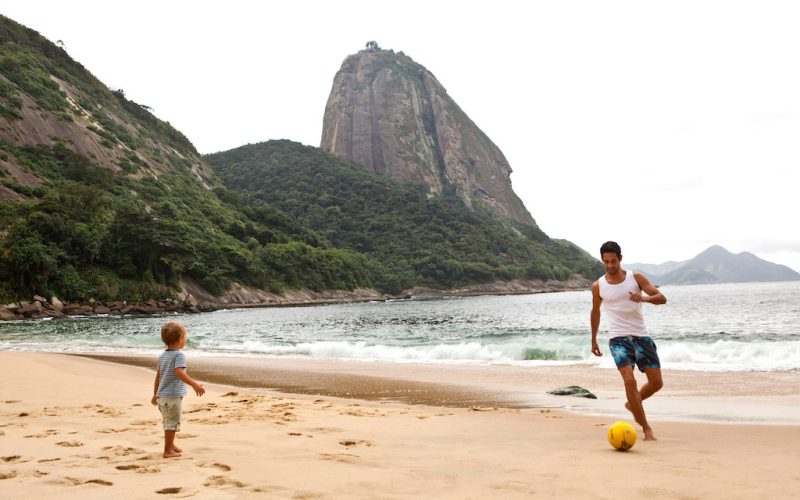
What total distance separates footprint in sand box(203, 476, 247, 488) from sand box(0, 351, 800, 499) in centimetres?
1

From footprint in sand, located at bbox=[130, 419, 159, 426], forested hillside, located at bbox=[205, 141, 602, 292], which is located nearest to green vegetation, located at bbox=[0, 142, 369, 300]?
forested hillside, located at bbox=[205, 141, 602, 292]

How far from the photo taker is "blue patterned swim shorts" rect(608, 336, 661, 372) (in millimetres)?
6250

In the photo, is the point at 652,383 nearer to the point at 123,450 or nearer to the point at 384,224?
the point at 123,450

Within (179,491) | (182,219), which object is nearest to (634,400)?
(179,491)

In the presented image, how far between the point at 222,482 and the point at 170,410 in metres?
1.39

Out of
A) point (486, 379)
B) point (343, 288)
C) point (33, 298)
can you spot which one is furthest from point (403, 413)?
point (343, 288)

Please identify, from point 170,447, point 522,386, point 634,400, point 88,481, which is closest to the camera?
point 88,481

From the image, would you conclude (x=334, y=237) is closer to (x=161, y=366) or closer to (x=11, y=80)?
(x=11, y=80)

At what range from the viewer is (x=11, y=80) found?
92312 mm

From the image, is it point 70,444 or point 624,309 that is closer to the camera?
point 70,444

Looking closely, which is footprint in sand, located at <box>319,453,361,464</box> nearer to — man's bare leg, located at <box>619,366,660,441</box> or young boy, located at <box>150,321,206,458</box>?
young boy, located at <box>150,321,206,458</box>

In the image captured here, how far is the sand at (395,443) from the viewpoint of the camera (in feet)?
13.4

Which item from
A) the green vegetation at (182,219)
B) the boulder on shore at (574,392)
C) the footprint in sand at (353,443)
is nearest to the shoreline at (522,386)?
the boulder on shore at (574,392)

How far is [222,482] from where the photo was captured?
4152mm
